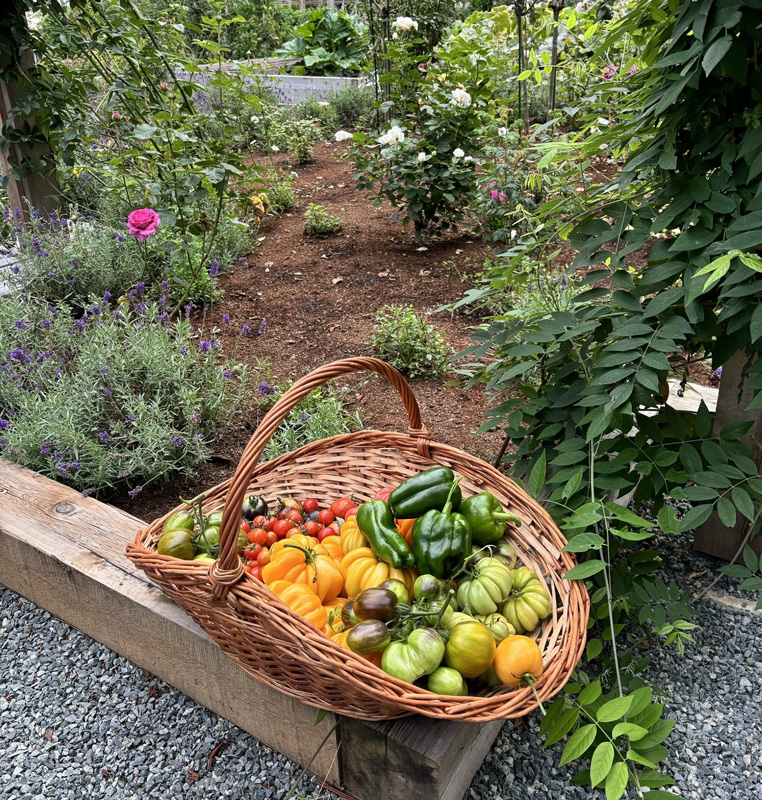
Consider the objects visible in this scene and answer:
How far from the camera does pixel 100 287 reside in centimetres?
378

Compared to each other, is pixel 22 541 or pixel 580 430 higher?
pixel 580 430

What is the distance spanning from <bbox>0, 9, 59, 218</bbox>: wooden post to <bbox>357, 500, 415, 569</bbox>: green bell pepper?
310cm

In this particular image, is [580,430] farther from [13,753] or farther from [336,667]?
[13,753]

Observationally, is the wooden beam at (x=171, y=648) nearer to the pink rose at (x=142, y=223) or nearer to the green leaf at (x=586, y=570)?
the green leaf at (x=586, y=570)

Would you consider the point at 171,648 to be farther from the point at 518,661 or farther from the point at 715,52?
the point at 715,52

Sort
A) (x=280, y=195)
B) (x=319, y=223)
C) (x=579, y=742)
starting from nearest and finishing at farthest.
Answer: (x=579, y=742), (x=319, y=223), (x=280, y=195)

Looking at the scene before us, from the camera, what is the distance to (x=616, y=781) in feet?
3.99

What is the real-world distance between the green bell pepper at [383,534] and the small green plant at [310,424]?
2.92ft

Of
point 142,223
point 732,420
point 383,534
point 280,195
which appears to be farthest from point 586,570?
point 280,195

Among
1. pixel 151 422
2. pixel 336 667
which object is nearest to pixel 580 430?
pixel 336 667

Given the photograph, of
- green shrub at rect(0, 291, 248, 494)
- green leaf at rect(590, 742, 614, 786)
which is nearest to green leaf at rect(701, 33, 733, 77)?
green leaf at rect(590, 742, 614, 786)

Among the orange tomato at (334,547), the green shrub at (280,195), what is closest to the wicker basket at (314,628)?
the orange tomato at (334,547)

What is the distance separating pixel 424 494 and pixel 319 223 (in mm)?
3533

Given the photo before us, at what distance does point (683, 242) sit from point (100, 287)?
3.16 meters
